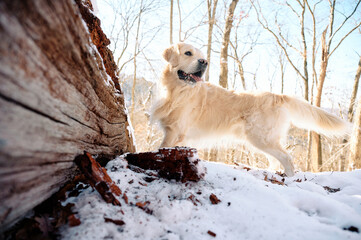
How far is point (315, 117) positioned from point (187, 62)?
2.90 metres

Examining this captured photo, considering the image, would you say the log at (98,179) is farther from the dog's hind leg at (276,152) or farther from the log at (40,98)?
the dog's hind leg at (276,152)

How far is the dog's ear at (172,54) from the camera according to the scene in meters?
3.78

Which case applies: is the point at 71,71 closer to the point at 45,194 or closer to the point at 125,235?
the point at 45,194

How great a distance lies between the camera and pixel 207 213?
1.05 meters

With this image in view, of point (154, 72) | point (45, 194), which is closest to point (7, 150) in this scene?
point (45, 194)

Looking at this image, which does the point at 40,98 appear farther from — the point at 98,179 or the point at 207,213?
the point at 207,213

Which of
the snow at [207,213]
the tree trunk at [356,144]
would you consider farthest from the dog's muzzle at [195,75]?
the tree trunk at [356,144]

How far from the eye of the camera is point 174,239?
818 mm

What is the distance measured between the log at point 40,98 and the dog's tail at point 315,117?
159 inches

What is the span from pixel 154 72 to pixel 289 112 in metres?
9.07

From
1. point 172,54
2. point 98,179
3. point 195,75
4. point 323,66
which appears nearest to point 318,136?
point 323,66

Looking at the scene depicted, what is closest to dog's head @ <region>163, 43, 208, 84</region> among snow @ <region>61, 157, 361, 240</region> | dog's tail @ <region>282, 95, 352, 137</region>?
dog's tail @ <region>282, 95, 352, 137</region>

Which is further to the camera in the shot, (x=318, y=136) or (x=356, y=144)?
(x=318, y=136)

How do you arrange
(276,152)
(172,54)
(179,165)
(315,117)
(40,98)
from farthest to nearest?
(315,117) → (172,54) → (276,152) → (179,165) → (40,98)
